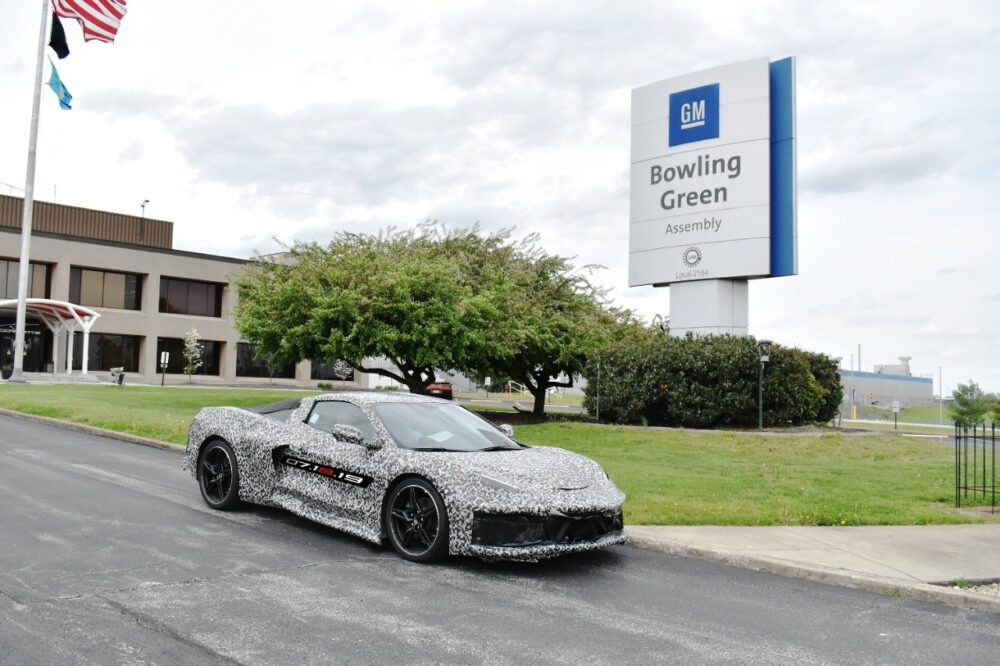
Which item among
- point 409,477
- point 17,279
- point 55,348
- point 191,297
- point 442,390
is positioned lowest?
point 409,477

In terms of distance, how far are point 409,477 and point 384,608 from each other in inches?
60.7

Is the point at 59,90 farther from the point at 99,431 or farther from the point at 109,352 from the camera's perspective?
the point at 109,352

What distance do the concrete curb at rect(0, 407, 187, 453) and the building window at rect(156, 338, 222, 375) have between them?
133 ft

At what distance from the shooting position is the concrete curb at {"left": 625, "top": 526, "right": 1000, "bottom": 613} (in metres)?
6.15

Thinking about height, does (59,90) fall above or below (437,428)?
above

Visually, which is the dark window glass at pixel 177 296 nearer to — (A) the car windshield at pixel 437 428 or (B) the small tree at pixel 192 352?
(B) the small tree at pixel 192 352

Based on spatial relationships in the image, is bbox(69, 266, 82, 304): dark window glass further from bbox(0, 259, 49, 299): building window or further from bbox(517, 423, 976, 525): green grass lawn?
bbox(517, 423, 976, 525): green grass lawn

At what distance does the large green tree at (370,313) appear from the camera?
893 inches

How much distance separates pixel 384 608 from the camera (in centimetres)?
537

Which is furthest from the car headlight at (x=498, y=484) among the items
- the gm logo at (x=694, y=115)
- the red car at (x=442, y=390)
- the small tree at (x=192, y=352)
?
the small tree at (x=192, y=352)

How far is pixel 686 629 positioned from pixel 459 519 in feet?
6.29

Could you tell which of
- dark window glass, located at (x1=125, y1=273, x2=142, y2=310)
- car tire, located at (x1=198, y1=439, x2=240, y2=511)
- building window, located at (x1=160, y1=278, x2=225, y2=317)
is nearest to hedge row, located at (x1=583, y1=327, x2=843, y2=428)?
car tire, located at (x1=198, y1=439, x2=240, y2=511)

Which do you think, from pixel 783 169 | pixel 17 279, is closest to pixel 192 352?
pixel 17 279

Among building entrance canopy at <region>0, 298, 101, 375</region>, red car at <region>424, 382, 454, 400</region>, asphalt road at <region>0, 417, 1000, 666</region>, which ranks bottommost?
asphalt road at <region>0, 417, 1000, 666</region>
